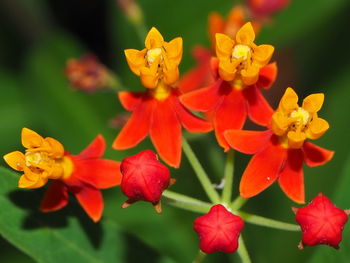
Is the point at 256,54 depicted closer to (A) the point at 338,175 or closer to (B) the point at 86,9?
(A) the point at 338,175

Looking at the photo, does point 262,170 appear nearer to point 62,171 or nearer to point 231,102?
point 231,102

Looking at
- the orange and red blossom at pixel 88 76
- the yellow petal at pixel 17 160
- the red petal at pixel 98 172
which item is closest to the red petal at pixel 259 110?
the red petal at pixel 98 172

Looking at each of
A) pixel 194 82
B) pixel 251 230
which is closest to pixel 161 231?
pixel 251 230

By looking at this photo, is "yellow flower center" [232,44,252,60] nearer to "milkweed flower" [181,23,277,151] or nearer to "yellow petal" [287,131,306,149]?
"milkweed flower" [181,23,277,151]

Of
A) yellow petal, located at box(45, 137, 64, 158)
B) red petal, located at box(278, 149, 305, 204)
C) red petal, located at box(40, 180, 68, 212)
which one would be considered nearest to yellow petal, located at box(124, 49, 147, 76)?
yellow petal, located at box(45, 137, 64, 158)

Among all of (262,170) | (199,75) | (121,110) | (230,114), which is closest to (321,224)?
(262,170)

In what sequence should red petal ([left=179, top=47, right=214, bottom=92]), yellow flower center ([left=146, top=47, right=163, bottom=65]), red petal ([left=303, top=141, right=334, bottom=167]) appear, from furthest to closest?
red petal ([left=179, top=47, right=214, bottom=92])
yellow flower center ([left=146, top=47, right=163, bottom=65])
red petal ([left=303, top=141, right=334, bottom=167])
